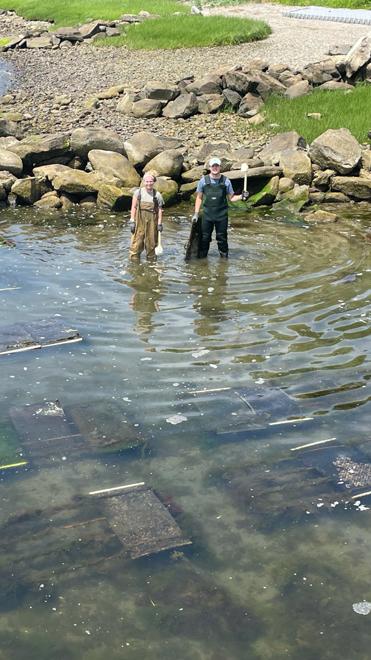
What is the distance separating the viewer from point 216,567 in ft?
24.7

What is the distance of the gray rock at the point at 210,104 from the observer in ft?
89.7

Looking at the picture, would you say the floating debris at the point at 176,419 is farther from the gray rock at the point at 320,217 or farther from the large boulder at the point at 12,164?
the large boulder at the point at 12,164

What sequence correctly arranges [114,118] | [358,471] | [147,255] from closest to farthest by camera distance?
[358,471] → [147,255] → [114,118]

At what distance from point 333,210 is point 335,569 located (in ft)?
49.2

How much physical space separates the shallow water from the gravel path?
37.4 ft

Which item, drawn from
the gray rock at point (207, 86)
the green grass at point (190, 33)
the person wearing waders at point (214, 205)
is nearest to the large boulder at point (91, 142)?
the gray rock at point (207, 86)

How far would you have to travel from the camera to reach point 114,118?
27.7 metres

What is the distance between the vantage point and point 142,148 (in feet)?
75.1

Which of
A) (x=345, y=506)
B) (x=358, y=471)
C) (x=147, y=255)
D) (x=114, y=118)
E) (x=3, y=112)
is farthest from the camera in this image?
(x=3, y=112)

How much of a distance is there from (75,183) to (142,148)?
2.49m

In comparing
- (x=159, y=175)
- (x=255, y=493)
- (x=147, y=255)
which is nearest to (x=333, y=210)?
(x=159, y=175)

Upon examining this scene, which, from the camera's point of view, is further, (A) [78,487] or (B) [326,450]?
(B) [326,450]

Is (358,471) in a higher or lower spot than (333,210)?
higher

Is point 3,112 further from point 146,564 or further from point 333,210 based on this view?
point 146,564
